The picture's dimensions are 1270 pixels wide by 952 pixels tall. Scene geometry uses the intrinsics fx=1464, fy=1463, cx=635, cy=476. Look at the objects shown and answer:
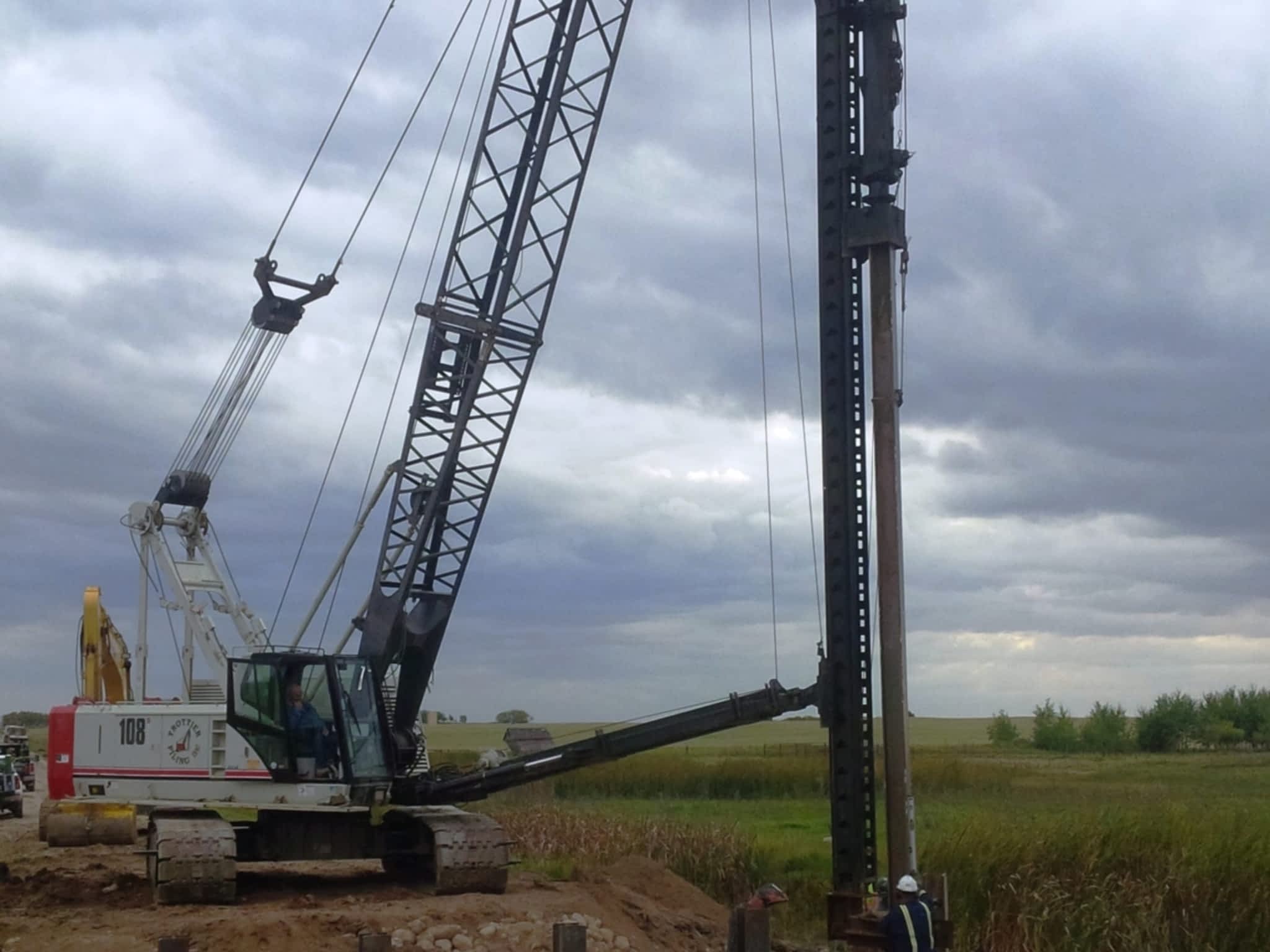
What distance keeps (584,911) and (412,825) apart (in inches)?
154

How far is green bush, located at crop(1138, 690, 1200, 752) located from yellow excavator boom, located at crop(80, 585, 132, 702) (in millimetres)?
66387

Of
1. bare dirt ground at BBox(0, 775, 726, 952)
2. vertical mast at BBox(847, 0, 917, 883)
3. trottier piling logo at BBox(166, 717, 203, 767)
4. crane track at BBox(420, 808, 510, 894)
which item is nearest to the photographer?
vertical mast at BBox(847, 0, 917, 883)

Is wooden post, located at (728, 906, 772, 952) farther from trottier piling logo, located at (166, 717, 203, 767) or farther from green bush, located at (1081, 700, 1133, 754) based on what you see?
green bush, located at (1081, 700, 1133, 754)

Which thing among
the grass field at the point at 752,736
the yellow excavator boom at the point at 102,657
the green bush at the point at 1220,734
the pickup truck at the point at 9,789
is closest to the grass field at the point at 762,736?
the grass field at the point at 752,736

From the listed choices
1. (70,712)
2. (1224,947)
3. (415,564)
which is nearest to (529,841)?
(415,564)

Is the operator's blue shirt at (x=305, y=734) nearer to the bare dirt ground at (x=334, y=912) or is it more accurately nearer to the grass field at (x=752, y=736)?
the bare dirt ground at (x=334, y=912)

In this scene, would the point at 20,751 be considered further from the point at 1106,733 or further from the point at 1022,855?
the point at 1106,733

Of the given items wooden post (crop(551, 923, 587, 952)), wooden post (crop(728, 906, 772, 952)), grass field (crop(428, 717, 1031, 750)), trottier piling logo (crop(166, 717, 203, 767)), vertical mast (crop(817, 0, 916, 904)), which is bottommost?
grass field (crop(428, 717, 1031, 750))

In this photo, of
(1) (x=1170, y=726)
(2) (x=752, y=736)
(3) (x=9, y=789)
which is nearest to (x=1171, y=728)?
(1) (x=1170, y=726)

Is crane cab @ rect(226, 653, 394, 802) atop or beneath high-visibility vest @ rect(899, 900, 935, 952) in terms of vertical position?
atop

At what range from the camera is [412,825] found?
20344 millimetres

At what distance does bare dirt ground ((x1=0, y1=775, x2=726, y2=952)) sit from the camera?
15.9m

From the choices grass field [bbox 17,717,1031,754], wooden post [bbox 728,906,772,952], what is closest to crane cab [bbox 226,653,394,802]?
wooden post [bbox 728,906,772,952]

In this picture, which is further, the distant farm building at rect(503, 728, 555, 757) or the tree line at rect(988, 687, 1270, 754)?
the tree line at rect(988, 687, 1270, 754)
